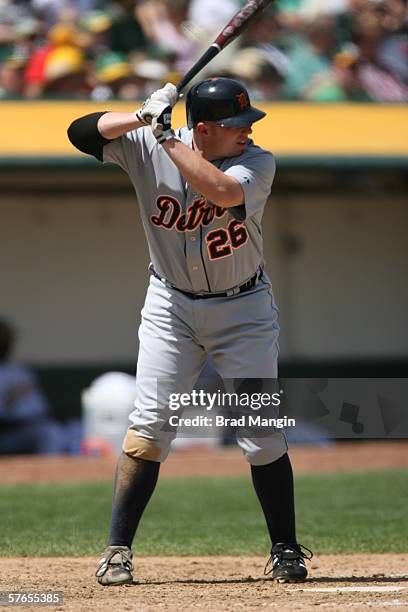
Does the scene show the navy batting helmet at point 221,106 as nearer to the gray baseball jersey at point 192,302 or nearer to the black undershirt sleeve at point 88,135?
the gray baseball jersey at point 192,302

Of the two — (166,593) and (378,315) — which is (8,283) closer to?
(378,315)

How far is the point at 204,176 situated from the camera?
154 inches

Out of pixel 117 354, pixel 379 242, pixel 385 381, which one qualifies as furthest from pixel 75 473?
pixel 379 242

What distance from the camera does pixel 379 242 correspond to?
11828mm

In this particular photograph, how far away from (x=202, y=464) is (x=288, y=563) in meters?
5.15

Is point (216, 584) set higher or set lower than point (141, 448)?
lower

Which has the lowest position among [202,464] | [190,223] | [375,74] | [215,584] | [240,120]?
[215,584]

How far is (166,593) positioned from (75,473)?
4954mm

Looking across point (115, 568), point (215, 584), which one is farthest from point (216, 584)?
point (115, 568)

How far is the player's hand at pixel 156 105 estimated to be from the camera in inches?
156

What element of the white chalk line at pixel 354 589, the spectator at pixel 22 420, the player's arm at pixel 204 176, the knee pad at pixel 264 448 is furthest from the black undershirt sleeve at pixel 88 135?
the spectator at pixel 22 420

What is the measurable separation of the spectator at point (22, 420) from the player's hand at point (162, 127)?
6323mm

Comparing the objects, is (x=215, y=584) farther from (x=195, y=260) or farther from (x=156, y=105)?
(x=156, y=105)

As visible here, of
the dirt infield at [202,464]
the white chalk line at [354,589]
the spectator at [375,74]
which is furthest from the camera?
the spectator at [375,74]
